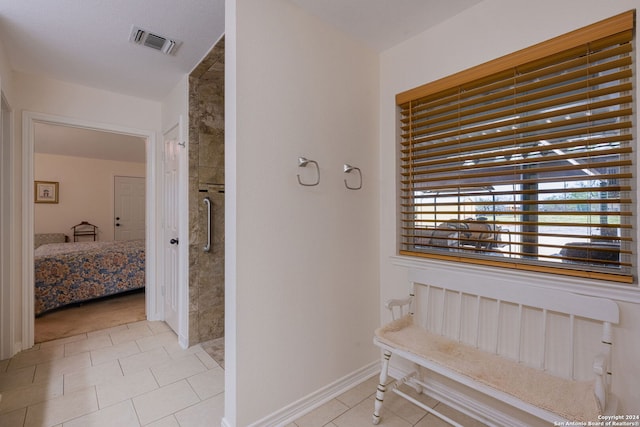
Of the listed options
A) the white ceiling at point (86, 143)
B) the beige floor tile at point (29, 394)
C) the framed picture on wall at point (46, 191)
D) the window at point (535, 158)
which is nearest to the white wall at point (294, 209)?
the window at point (535, 158)

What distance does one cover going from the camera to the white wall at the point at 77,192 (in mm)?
5742

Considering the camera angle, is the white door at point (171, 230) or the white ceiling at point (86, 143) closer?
the white door at point (171, 230)

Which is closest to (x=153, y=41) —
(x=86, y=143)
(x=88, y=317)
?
(x=88, y=317)

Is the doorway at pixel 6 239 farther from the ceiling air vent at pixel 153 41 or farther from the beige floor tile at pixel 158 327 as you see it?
the ceiling air vent at pixel 153 41

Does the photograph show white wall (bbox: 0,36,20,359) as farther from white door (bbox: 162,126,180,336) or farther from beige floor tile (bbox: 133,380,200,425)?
beige floor tile (bbox: 133,380,200,425)

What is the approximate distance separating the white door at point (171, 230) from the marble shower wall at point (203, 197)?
291 millimetres

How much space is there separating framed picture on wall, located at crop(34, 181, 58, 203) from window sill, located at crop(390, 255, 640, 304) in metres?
6.94

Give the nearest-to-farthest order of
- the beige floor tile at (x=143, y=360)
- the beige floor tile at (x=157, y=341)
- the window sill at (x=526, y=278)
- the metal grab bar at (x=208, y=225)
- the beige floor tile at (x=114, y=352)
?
the window sill at (x=526, y=278)
the beige floor tile at (x=143, y=360)
the beige floor tile at (x=114, y=352)
the metal grab bar at (x=208, y=225)
the beige floor tile at (x=157, y=341)

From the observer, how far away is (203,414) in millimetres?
1742

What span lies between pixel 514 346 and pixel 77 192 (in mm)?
7667

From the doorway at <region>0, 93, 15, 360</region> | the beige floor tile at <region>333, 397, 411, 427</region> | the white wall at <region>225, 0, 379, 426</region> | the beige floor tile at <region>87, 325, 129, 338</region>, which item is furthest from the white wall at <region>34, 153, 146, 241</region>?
the beige floor tile at <region>333, 397, 411, 427</region>

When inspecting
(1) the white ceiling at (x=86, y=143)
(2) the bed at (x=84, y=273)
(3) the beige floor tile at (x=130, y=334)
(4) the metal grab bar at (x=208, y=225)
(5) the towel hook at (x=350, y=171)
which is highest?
(1) the white ceiling at (x=86, y=143)

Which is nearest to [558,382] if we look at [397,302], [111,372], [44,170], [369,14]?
[397,302]

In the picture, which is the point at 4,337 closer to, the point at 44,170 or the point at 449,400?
the point at 449,400
